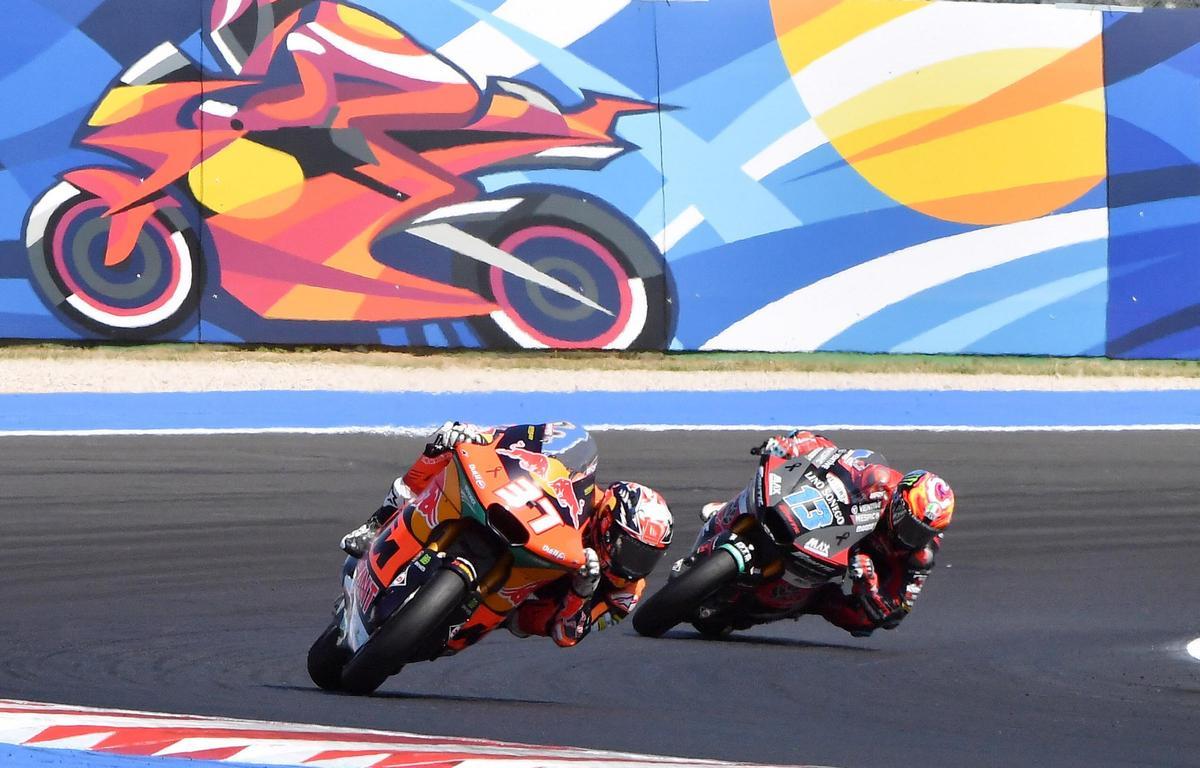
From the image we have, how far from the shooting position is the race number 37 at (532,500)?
5527mm

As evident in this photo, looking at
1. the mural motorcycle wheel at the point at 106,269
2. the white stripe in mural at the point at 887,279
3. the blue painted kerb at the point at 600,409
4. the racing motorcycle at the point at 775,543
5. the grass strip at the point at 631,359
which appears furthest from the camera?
the white stripe in mural at the point at 887,279

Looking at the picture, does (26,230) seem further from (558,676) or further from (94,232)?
(558,676)

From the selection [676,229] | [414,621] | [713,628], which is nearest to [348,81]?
[676,229]

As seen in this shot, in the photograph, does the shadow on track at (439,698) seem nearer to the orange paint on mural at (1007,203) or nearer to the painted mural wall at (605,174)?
the painted mural wall at (605,174)

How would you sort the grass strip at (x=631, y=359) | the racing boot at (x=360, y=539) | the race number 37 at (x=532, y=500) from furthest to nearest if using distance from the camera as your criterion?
the grass strip at (x=631, y=359)
the racing boot at (x=360, y=539)
the race number 37 at (x=532, y=500)

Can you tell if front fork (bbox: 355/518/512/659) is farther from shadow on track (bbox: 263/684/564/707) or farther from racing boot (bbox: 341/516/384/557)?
racing boot (bbox: 341/516/384/557)

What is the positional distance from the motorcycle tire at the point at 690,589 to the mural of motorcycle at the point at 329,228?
257 inches

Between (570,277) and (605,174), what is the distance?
33.2 inches

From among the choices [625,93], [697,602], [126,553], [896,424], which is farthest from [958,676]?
[625,93]

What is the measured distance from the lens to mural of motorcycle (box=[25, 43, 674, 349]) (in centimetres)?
1280

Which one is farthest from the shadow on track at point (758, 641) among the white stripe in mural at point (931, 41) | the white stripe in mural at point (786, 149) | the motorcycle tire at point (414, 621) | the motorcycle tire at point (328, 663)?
the white stripe in mural at point (931, 41)

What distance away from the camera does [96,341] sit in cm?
1294

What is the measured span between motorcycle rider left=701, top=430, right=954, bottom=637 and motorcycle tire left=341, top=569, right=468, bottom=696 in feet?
7.85

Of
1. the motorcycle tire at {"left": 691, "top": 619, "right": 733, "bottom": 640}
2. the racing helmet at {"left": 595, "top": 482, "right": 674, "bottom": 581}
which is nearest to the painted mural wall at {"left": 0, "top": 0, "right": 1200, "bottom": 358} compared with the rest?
the motorcycle tire at {"left": 691, "top": 619, "right": 733, "bottom": 640}
